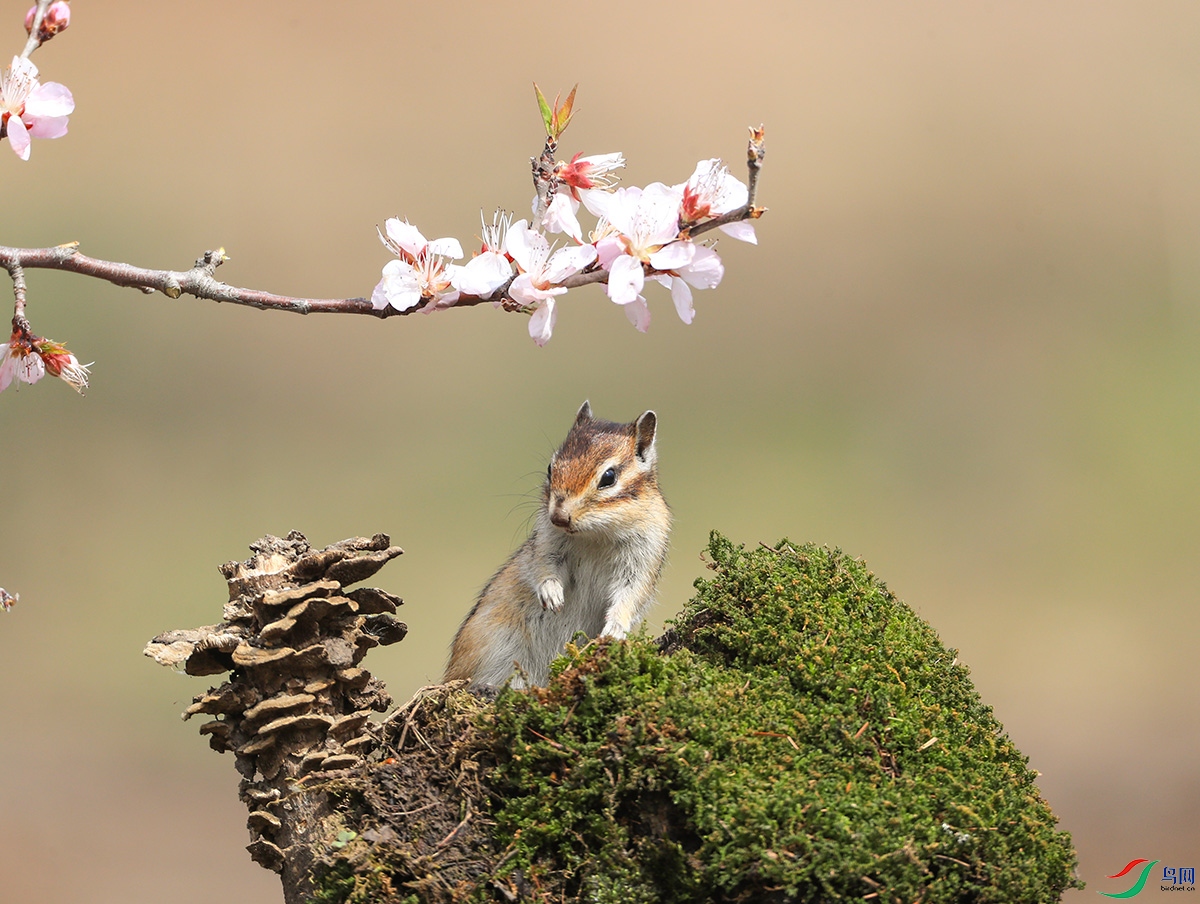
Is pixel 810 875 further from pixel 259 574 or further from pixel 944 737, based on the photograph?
pixel 259 574

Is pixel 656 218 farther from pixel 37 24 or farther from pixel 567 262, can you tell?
pixel 37 24

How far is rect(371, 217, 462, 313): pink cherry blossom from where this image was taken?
2.15 meters

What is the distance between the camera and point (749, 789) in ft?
6.68

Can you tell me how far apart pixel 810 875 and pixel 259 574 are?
1.33m

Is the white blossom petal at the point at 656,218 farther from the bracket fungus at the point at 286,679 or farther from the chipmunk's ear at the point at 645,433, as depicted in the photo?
the chipmunk's ear at the point at 645,433

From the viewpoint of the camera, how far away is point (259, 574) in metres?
2.43

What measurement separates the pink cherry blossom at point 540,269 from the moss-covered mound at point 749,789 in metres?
0.69

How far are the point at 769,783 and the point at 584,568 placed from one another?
1303 mm

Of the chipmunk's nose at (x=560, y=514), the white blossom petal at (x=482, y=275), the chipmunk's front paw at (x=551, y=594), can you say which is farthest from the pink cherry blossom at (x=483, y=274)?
the chipmunk's front paw at (x=551, y=594)

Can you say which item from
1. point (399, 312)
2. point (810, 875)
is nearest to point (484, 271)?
point (399, 312)

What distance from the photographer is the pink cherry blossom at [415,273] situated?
2.15 m

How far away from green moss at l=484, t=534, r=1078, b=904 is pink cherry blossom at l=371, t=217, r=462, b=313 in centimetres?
80

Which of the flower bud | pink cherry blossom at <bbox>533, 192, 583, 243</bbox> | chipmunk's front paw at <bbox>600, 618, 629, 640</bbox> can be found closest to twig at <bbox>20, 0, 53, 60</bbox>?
the flower bud

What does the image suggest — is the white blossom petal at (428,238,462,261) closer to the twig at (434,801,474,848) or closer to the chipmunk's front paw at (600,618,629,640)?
the twig at (434,801,474,848)
